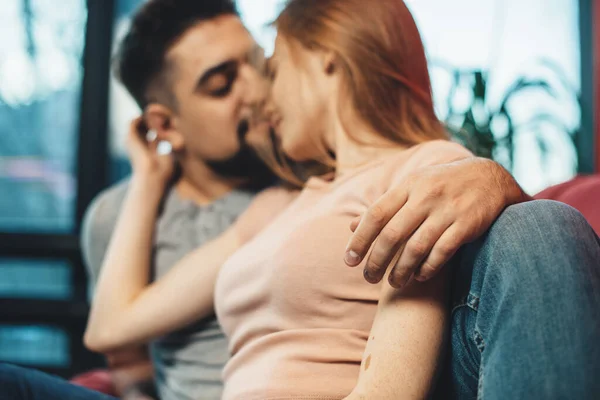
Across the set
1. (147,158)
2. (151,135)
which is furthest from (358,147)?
(151,135)

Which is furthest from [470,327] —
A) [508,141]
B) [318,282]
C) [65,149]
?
[65,149]

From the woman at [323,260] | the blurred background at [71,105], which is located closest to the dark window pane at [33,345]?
the blurred background at [71,105]

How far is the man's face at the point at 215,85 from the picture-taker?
149 cm

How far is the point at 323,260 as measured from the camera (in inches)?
35.4

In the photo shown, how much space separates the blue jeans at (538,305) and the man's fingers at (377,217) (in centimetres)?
10

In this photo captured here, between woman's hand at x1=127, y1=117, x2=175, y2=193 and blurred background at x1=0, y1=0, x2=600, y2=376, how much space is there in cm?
139

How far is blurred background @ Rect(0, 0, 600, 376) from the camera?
113 inches

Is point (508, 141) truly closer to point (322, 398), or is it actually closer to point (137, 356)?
point (137, 356)

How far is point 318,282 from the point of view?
2.92ft

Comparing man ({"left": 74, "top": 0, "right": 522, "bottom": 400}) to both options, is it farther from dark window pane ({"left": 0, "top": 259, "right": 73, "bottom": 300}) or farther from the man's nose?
dark window pane ({"left": 0, "top": 259, "right": 73, "bottom": 300})

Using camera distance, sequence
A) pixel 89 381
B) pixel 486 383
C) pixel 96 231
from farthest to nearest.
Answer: pixel 96 231, pixel 89 381, pixel 486 383

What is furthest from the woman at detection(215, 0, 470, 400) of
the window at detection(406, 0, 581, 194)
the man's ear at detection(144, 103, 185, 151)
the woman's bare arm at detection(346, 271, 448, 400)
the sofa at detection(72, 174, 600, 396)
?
the window at detection(406, 0, 581, 194)

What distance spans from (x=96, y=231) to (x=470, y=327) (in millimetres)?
1107

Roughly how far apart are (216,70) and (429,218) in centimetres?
96
